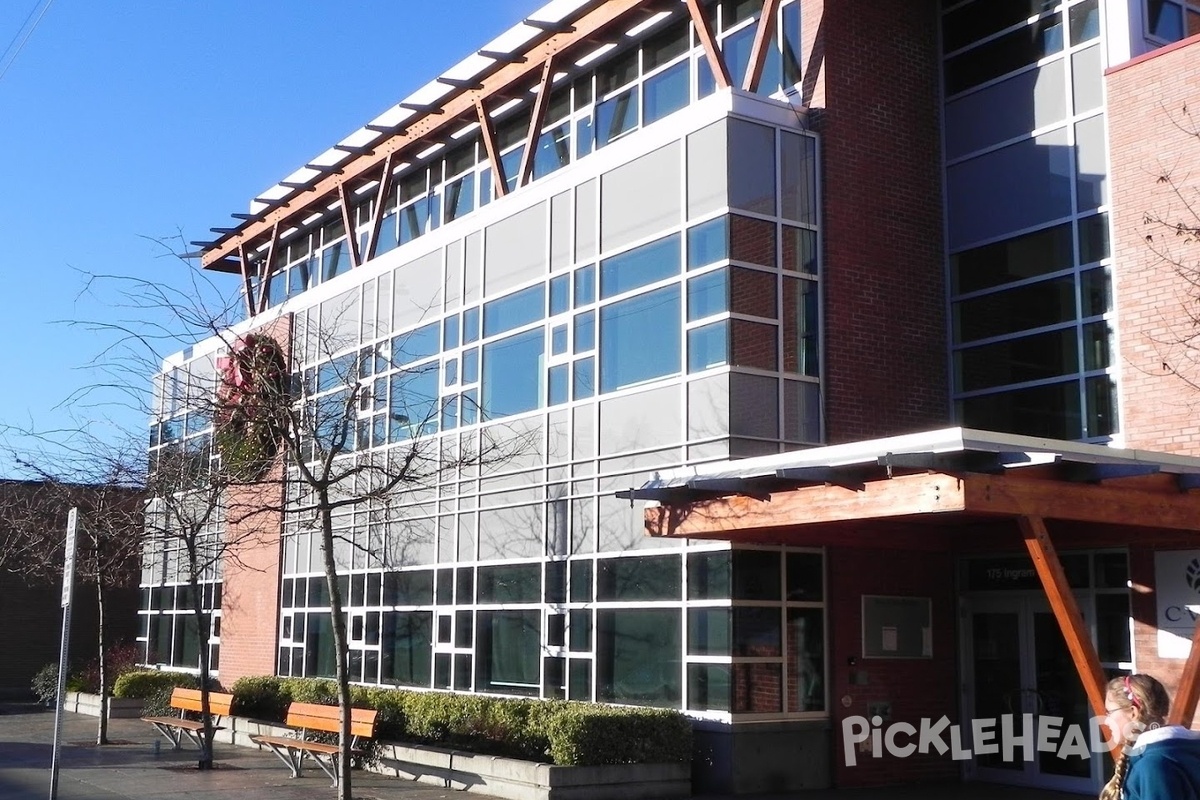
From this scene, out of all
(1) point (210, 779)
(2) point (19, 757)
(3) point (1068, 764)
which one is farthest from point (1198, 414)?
(2) point (19, 757)

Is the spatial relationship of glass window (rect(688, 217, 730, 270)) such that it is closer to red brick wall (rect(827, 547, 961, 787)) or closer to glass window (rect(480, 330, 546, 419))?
glass window (rect(480, 330, 546, 419))

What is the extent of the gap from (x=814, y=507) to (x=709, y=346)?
13.3ft

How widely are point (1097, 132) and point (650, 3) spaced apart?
22.1 feet

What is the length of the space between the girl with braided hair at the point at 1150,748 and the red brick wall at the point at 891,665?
11148 mm

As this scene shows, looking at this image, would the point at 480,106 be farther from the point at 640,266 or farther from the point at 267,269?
the point at 267,269

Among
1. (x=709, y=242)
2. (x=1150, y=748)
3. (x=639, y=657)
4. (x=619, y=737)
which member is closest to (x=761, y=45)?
(x=709, y=242)

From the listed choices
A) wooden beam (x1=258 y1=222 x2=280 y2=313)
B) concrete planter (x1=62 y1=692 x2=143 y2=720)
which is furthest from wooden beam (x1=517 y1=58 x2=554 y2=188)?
concrete planter (x1=62 y1=692 x2=143 y2=720)

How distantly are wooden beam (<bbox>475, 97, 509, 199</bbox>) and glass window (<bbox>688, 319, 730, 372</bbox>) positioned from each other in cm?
620

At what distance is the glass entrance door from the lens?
52.6 feet

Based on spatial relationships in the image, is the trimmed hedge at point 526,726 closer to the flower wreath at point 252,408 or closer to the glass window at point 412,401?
the flower wreath at point 252,408

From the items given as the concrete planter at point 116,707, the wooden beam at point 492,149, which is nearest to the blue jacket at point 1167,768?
the wooden beam at point 492,149

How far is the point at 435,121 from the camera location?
24.0 metres

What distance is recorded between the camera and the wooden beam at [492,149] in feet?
71.1

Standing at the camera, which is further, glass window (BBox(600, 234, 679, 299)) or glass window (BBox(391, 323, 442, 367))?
glass window (BBox(391, 323, 442, 367))
